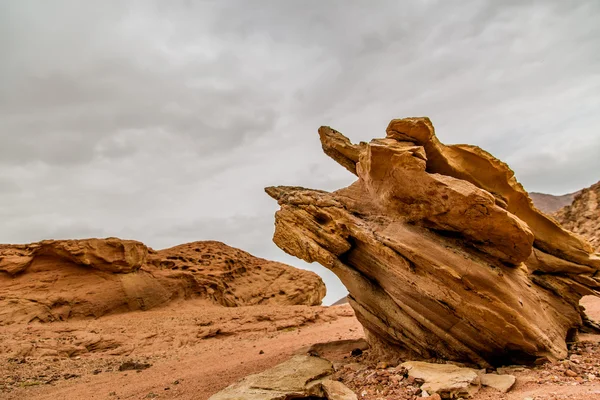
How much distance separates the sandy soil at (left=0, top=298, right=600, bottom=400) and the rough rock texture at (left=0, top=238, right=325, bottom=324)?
0.90 meters

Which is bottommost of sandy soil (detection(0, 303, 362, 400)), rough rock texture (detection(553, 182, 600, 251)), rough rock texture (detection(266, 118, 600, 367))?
sandy soil (detection(0, 303, 362, 400))

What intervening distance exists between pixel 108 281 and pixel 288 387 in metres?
16.4

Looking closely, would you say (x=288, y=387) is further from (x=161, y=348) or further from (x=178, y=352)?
(x=161, y=348)

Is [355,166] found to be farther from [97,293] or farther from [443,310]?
[97,293]

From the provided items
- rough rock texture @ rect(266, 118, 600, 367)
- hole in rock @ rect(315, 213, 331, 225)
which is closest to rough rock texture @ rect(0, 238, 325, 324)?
rough rock texture @ rect(266, 118, 600, 367)

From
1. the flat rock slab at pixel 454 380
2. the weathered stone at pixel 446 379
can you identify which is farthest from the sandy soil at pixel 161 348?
the flat rock slab at pixel 454 380

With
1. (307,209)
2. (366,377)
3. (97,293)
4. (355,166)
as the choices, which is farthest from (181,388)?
(97,293)

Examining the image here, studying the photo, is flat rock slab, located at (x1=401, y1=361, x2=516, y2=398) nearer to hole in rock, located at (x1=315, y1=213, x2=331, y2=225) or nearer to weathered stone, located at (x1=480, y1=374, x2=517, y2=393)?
weathered stone, located at (x1=480, y1=374, x2=517, y2=393)

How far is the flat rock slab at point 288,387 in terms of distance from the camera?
6445mm

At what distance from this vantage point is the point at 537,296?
27.2 feet

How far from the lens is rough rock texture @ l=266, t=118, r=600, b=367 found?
24.0 feet

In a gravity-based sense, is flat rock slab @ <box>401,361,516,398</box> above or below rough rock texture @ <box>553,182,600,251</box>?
below

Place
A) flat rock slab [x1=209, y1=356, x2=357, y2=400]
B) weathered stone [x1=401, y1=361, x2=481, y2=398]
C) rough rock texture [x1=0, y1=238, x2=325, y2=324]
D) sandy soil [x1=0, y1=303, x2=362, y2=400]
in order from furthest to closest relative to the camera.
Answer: rough rock texture [x1=0, y1=238, x2=325, y2=324] < sandy soil [x1=0, y1=303, x2=362, y2=400] < flat rock slab [x1=209, y1=356, x2=357, y2=400] < weathered stone [x1=401, y1=361, x2=481, y2=398]

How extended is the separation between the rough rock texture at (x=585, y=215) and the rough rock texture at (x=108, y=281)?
21605 millimetres
